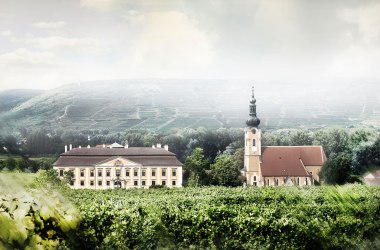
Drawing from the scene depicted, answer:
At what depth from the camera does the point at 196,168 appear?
946cm

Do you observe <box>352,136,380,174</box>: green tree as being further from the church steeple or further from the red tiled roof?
the church steeple

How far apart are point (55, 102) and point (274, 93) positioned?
13.6 ft

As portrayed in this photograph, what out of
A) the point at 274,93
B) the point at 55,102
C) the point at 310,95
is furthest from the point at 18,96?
the point at 310,95

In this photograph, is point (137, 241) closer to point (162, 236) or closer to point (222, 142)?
point (162, 236)

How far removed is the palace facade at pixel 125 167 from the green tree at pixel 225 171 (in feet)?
2.24

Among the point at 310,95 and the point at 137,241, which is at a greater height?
the point at 310,95

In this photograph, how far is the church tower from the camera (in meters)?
10.1

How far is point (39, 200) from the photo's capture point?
2189mm

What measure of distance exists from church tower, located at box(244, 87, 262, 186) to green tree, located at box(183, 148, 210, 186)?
1101mm

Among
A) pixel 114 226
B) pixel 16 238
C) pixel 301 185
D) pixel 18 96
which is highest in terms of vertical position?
pixel 18 96

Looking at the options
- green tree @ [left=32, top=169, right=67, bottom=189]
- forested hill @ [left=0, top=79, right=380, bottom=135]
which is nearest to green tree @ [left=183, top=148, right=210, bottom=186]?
forested hill @ [left=0, top=79, right=380, bottom=135]

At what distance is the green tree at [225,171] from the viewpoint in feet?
30.8

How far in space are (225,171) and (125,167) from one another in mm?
1947

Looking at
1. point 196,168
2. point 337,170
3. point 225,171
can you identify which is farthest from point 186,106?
point 337,170
